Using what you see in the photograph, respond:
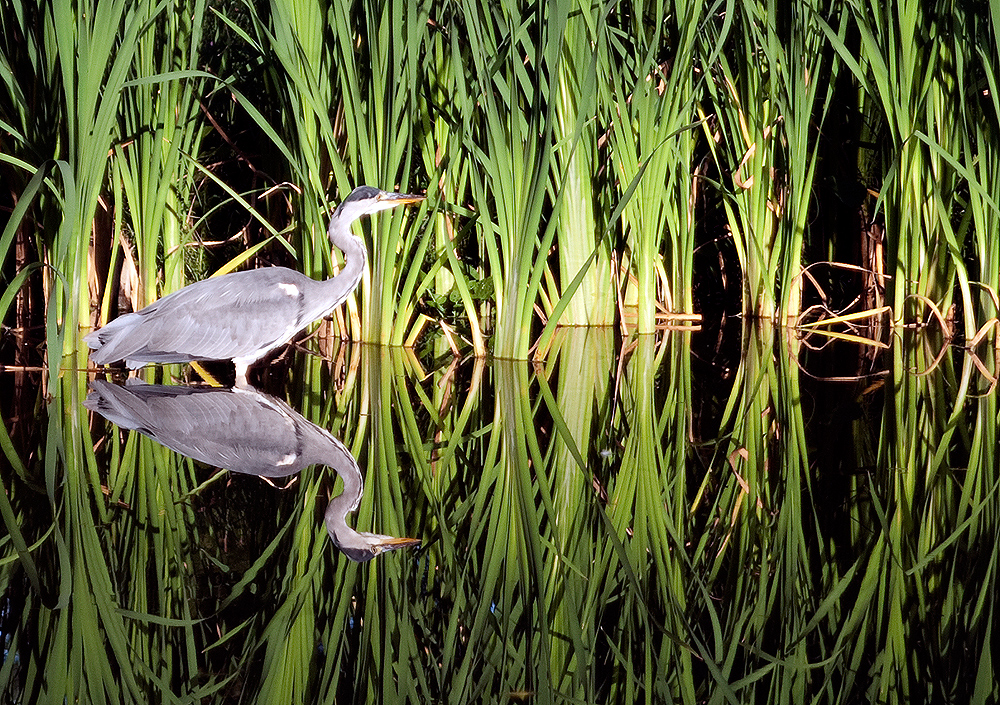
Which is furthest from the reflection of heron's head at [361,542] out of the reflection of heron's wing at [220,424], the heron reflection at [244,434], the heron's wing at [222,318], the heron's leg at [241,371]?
the heron's leg at [241,371]

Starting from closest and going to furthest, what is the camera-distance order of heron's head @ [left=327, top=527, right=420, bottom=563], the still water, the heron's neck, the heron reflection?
1. the still water
2. heron's head @ [left=327, top=527, right=420, bottom=563]
3. the heron reflection
4. the heron's neck

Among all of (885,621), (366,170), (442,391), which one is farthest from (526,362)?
(885,621)

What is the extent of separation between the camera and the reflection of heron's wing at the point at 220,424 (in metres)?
2.68

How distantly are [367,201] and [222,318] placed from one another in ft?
2.20

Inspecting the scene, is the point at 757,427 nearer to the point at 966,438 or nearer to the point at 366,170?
the point at 966,438

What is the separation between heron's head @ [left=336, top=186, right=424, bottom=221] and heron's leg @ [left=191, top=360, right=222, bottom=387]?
0.78 m

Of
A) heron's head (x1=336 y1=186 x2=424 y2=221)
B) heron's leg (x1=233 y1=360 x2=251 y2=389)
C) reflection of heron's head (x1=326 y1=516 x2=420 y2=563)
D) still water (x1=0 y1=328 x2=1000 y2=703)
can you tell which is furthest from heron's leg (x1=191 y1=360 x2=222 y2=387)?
reflection of heron's head (x1=326 y1=516 x2=420 y2=563)

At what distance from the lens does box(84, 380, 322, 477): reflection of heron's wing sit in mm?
2682

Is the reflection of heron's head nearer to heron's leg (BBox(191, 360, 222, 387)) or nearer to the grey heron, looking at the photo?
the grey heron

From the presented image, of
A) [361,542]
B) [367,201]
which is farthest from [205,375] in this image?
[361,542]

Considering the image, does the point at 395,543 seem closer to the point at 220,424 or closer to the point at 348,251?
the point at 220,424

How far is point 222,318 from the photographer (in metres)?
3.87

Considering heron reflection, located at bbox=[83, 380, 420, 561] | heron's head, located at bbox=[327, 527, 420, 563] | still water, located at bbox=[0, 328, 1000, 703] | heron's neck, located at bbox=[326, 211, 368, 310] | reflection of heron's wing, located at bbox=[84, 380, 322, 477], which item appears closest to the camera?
still water, located at bbox=[0, 328, 1000, 703]

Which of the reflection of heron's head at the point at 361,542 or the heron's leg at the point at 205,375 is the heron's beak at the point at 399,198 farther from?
the reflection of heron's head at the point at 361,542
